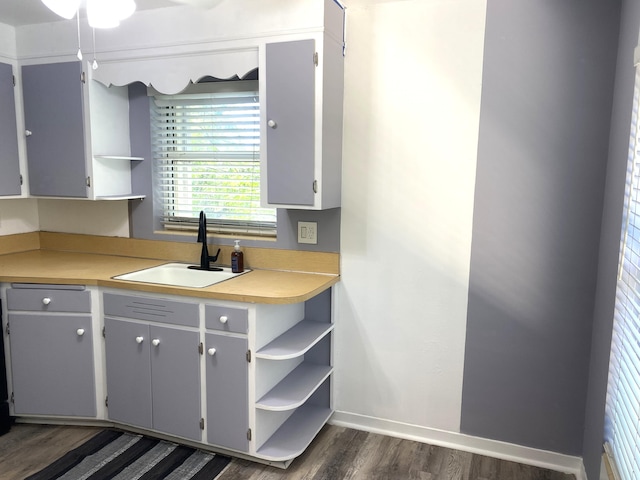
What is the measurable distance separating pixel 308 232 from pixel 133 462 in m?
1.44

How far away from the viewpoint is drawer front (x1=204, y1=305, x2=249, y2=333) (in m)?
2.34

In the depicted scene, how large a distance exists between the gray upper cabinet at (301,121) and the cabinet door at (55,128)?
1.18 meters

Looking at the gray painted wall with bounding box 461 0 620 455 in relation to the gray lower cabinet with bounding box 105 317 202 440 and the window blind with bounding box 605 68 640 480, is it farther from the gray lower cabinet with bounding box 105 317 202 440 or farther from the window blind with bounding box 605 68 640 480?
the gray lower cabinet with bounding box 105 317 202 440

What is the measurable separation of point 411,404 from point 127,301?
1.59 m

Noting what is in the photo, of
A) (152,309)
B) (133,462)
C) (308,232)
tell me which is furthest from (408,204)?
(133,462)

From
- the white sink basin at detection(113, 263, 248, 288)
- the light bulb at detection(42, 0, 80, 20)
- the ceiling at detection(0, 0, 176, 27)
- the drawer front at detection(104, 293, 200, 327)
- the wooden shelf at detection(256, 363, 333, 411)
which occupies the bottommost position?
the wooden shelf at detection(256, 363, 333, 411)

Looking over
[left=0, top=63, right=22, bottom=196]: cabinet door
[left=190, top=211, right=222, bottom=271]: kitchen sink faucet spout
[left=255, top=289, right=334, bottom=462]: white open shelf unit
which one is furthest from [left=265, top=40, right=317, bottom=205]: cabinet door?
[left=0, top=63, right=22, bottom=196]: cabinet door

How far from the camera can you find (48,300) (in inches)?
105

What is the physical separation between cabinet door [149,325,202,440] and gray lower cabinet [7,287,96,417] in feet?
1.36

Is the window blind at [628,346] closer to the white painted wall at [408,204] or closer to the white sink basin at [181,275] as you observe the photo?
the white painted wall at [408,204]

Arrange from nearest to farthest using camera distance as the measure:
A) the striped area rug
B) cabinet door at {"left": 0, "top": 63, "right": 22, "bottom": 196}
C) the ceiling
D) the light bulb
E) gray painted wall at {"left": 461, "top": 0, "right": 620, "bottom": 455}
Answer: the light bulb → gray painted wall at {"left": 461, "top": 0, "right": 620, "bottom": 455} → the striped area rug → the ceiling → cabinet door at {"left": 0, "top": 63, "right": 22, "bottom": 196}

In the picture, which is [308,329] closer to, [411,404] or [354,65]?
[411,404]

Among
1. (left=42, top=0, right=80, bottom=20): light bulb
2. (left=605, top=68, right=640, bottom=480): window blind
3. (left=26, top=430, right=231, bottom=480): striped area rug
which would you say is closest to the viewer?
(left=605, top=68, right=640, bottom=480): window blind

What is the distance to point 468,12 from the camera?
94.0 inches
